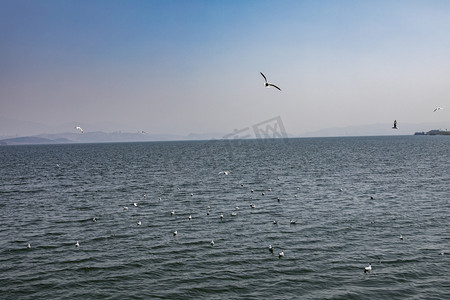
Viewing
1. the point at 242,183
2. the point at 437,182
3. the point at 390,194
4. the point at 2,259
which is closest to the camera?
the point at 2,259

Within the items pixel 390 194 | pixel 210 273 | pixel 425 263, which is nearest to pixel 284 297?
pixel 210 273

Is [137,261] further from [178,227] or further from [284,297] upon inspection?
[284,297]

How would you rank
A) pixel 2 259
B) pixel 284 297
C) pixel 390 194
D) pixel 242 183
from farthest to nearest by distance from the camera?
pixel 242 183 < pixel 390 194 < pixel 2 259 < pixel 284 297

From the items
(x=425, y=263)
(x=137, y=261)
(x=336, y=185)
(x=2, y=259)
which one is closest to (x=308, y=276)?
(x=425, y=263)

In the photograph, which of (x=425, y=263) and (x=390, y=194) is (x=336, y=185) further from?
(x=425, y=263)

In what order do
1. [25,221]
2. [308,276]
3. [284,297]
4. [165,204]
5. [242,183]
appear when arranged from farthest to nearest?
1. [242,183]
2. [165,204]
3. [25,221]
4. [308,276]
5. [284,297]

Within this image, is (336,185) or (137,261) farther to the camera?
(336,185)

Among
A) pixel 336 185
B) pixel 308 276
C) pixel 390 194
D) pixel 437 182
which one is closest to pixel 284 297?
pixel 308 276

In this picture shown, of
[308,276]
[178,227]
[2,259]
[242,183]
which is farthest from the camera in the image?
[242,183]

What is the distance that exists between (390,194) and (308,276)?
26916 mm

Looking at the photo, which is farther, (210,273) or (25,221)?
(25,221)

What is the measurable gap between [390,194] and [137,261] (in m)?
31.7

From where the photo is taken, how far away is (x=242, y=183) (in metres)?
55.9

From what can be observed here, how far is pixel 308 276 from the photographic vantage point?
20453mm
